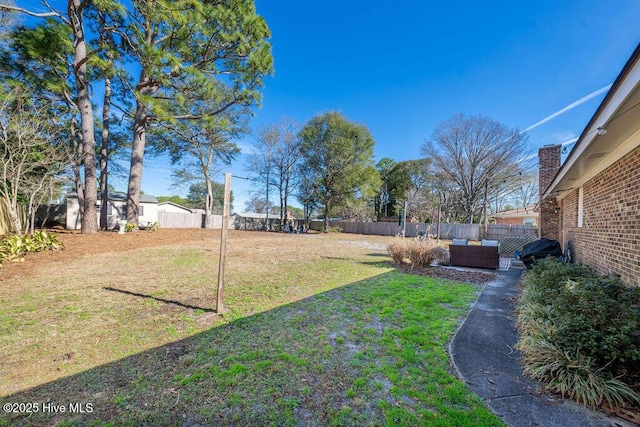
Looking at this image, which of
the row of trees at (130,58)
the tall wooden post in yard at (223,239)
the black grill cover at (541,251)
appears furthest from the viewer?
the row of trees at (130,58)

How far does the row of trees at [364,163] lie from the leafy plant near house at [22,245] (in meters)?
16.7

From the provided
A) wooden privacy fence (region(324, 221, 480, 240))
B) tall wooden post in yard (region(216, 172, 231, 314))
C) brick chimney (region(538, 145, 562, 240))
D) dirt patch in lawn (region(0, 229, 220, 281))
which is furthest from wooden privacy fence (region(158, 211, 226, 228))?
brick chimney (region(538, 145, 562, 240))

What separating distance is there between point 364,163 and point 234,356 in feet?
75.6

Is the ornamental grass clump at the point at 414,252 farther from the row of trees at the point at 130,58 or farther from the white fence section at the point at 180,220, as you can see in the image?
the white fence section at the point at 180,220

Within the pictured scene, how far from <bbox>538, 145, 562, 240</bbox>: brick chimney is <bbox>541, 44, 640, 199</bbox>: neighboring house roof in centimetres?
544

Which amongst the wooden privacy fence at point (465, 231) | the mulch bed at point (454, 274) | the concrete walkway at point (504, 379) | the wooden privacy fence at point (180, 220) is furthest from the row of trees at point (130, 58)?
the concrete walkway at point (504, 379)

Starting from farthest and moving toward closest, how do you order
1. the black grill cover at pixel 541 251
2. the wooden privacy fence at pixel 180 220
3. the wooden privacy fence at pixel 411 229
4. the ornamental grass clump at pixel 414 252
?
the wooden privacy fence at pixel 180 220, the wooden privacy fence at pixel 411 229, the ornamental grass clump at pixel 414 252, the black grill cover at pixel 541 251

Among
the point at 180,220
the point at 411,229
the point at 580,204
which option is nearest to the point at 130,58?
the point at 180,220

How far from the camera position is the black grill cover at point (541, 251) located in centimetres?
732

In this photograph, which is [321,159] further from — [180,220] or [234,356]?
[234,356]

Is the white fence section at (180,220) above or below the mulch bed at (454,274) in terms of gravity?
above

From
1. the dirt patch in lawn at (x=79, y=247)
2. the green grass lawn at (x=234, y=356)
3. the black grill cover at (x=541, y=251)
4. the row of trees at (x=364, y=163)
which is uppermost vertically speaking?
the row of trees at (x=364, y=163)

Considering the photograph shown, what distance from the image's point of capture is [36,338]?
2.86 m

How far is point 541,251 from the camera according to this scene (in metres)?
7.41
